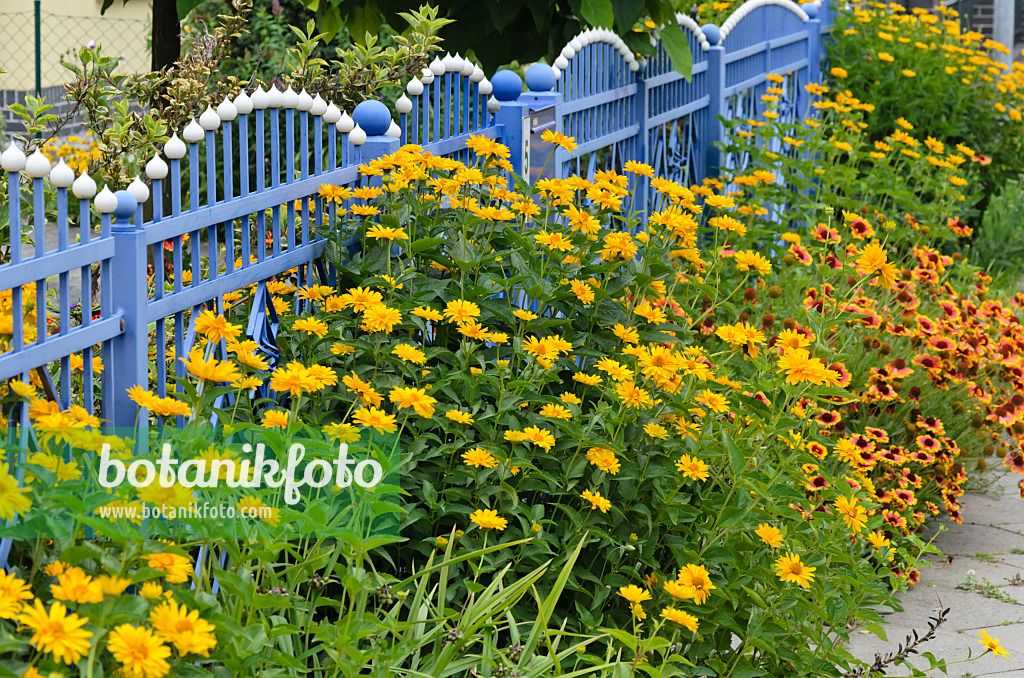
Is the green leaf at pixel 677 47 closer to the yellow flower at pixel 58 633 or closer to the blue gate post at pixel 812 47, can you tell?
the yellow flower at pixel 58 633

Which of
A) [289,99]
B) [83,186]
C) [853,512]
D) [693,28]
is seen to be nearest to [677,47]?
[693,28]

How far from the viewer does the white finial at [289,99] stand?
253 centimetres

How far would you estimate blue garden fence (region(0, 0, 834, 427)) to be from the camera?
1.88 m

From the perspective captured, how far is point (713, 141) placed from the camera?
5.65 m

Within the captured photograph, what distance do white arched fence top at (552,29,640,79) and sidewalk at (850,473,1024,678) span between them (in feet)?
6.92

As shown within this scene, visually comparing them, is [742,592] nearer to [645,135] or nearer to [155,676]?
[155,676]

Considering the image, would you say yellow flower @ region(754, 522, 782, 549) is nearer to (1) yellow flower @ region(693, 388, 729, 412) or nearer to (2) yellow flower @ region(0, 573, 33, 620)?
(1) yellow flower @ region(693, 388, 729, 412)

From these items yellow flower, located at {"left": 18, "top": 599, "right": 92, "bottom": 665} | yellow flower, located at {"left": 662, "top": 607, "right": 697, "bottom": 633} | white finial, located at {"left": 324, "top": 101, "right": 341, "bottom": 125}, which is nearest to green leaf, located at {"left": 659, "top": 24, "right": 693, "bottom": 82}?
white finial, located at {"left": 324, "top": 101, "right": 341, "bottom": 125}

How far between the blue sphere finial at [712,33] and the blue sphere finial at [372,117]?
3236mm

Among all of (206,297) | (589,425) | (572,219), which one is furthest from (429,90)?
(589,425)

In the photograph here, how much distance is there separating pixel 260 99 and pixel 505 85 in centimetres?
123

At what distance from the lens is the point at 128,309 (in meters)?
2.04

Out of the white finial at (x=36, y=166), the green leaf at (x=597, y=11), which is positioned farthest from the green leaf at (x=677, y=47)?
the white finial at (x=36, y=166)

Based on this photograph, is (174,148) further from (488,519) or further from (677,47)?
(677,47)
